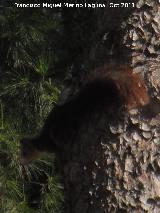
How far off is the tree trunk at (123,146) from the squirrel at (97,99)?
1 centimetres

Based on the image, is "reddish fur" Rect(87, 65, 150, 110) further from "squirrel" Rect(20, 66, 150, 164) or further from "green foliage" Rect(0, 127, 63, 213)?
"green foliage" Rect(0, 127, 63, 213)

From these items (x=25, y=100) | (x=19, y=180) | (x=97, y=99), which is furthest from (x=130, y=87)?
(x=19, y=180)

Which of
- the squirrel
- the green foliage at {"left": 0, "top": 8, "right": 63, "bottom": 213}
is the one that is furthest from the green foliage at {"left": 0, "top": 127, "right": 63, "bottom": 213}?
the squirrel

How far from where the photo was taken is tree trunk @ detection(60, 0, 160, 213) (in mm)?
868

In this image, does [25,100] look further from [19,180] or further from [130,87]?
[130,87]

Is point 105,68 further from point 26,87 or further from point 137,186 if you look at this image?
point 26,87

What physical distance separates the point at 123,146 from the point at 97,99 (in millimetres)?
80

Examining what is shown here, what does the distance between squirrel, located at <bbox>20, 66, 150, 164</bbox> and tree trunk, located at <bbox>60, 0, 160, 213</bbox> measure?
1cm

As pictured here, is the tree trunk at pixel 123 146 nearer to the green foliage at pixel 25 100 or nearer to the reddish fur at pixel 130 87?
the reddish fur at pixel 130 87

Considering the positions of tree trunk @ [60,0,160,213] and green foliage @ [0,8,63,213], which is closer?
tree trunk @ [60,0,160,213]

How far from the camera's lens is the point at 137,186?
87cm

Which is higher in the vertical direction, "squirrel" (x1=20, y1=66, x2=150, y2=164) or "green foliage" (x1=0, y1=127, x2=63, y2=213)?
"squirrel" (x1=20, y1=66, x2=150, y2=164)

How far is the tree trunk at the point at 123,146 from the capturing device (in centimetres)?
87

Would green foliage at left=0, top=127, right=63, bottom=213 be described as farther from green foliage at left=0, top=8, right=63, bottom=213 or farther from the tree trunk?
the tree trunk
